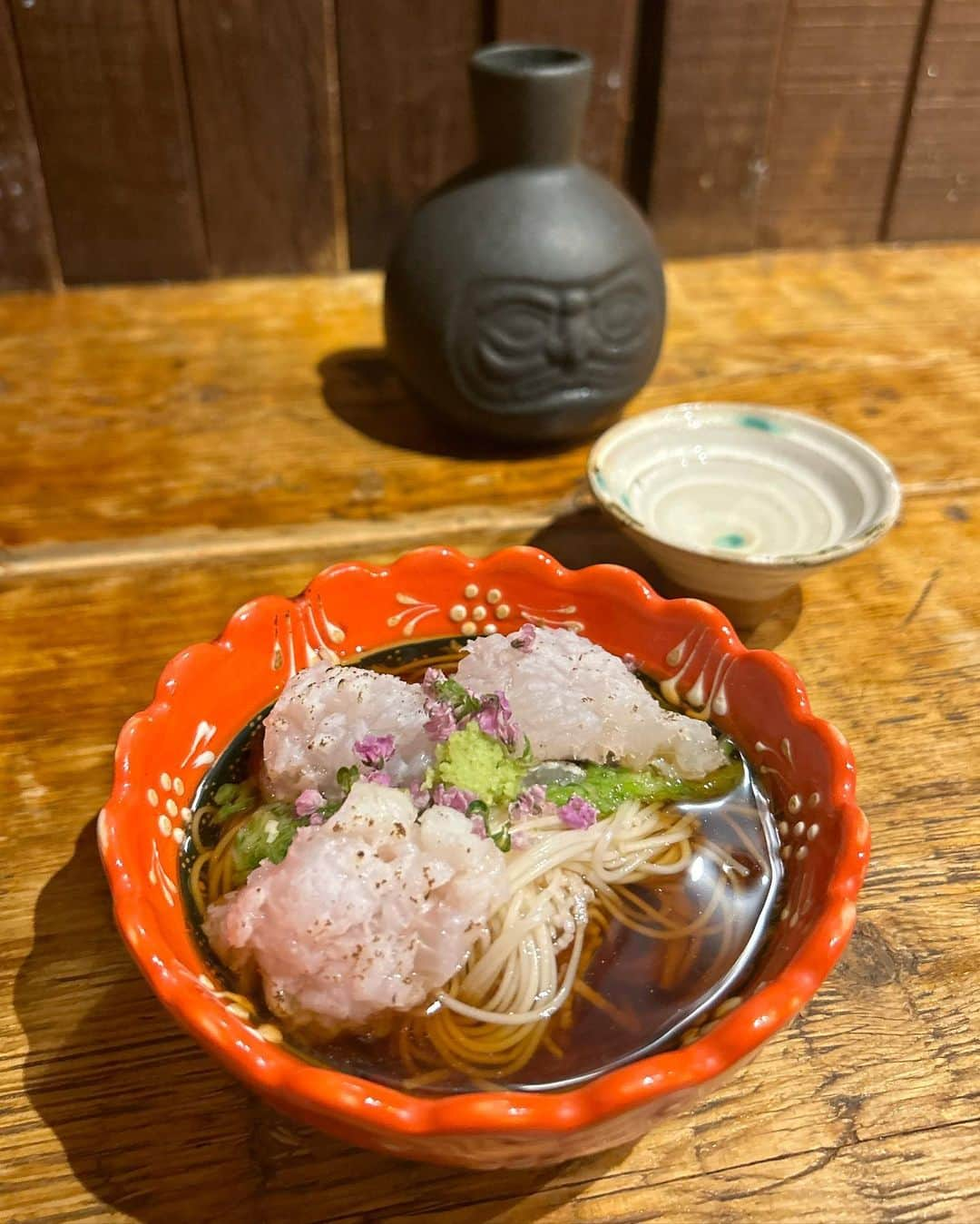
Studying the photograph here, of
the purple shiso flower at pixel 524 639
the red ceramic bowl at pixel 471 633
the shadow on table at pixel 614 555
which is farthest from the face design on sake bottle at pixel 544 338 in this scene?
the purple shiso flower at pixel 524 639

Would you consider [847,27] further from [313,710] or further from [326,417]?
[313,710]

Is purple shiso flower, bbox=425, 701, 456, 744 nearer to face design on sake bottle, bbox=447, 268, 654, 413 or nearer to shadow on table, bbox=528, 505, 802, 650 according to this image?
shadow on table, bbox=528, 505, 802, 650

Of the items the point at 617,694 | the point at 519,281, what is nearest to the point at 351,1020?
the point at 617,694

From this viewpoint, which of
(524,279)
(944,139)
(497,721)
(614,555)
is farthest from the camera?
(944,139)

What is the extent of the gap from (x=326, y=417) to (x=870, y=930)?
3.95 feet

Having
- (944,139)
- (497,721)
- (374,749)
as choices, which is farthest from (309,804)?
(944,139)

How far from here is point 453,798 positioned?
874 millimetres

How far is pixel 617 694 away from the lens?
984 millimetres

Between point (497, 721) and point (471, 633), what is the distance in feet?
0.79

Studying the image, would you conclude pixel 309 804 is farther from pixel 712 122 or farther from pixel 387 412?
pixel 712 122

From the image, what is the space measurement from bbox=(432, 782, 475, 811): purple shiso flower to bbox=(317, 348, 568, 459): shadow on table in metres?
0.92

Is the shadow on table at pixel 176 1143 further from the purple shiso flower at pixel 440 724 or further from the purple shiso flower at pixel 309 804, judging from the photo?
the purple shiso flower at pixel 440 724

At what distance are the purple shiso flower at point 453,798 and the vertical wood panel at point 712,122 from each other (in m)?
1.87

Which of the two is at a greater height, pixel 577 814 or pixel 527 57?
pixel 527 57
